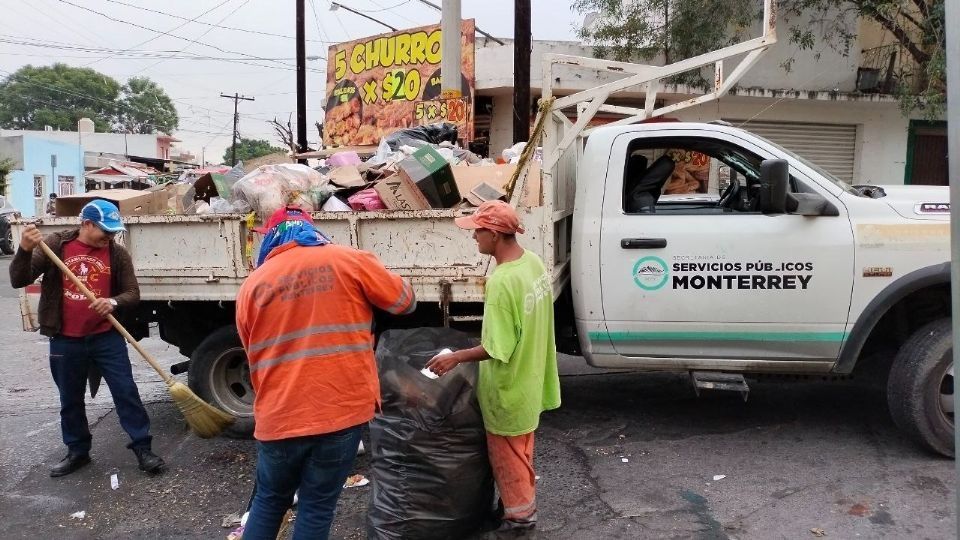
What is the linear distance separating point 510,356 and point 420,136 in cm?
334

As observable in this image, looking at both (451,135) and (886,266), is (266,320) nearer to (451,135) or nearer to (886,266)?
(886,266)

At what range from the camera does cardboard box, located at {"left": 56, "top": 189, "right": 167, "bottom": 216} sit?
15.4 feet

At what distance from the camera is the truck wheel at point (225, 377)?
459cm

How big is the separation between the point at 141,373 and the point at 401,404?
4.33m

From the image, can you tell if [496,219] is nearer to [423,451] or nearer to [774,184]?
[423,451]

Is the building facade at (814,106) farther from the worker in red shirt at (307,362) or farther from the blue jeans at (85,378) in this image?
the worker in red shirt at (307,362)

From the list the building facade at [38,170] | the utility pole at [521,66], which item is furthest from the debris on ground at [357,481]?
the building facade at [38,170]

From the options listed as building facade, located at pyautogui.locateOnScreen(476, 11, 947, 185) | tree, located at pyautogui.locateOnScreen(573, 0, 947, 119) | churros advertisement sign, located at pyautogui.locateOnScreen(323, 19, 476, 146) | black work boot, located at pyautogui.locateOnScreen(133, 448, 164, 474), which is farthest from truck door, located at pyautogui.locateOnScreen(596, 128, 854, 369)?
churros advertisement sign, located at pyautogui.locateOnScreen(323, 19, 476, 146)

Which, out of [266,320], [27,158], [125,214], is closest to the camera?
[266,320]

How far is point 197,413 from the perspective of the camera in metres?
3.95

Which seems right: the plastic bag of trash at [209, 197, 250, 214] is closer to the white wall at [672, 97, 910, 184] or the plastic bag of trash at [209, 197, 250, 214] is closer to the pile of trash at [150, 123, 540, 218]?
the pile of trash at [150, 123, 540, 218]

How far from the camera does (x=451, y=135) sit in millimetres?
6320

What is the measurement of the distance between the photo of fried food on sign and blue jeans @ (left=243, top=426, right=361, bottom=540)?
3025mm

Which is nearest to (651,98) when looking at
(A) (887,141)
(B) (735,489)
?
(B) (735,489)
